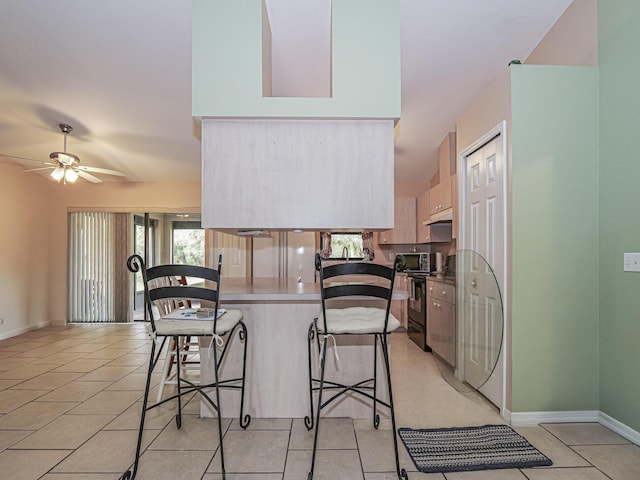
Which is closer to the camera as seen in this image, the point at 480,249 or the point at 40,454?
the point at 40,454

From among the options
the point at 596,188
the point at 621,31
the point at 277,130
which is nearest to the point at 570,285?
the point at 596,188

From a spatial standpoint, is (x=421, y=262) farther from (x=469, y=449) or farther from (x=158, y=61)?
(x=158, y=61)

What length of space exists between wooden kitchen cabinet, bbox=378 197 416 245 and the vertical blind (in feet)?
15.4

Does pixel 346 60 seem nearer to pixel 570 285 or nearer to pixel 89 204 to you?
pixel 570 285

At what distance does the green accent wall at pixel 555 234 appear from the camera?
2.59 meters

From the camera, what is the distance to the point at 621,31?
2439 mm

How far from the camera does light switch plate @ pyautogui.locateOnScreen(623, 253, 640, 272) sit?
2.28 meters

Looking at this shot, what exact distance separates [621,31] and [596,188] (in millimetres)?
985

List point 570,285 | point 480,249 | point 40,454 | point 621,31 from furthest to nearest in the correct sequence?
point 480,249
point 570,285
point 621,31
point 40,454

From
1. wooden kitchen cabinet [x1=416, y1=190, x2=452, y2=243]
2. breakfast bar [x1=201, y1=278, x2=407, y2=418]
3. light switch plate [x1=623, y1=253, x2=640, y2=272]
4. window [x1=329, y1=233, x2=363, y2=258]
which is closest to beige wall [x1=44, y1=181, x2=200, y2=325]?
window [x1=329, y1=233, x2=363, y2=258]

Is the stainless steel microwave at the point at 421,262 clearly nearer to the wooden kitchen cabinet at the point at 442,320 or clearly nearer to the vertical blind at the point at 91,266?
the wooden kitchen cabinet at the point at 442,320

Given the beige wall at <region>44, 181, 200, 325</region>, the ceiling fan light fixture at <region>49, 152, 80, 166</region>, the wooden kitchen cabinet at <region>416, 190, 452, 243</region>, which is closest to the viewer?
the ceiling fan light fixture at <region>49, 152, 80, 166</region>

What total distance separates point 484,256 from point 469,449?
143 cm

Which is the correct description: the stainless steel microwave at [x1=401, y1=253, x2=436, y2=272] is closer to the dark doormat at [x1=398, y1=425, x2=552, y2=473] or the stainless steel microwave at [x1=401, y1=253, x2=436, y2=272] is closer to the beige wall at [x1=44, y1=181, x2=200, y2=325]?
the dark doormat at [x1=398, y1=425, x2=552, y2=473]
